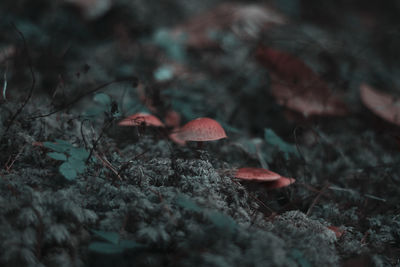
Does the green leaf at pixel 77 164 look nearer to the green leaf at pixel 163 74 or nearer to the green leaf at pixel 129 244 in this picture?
A: the green leaf at pixel 129 244

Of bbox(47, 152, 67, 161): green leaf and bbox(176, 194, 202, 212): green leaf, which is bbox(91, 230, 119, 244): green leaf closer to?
bbox(176, 194, 202, 212): green leaf

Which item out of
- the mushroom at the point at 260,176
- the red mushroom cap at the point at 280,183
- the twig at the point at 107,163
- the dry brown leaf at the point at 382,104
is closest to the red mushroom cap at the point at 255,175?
the mushroom at the point at 260,176

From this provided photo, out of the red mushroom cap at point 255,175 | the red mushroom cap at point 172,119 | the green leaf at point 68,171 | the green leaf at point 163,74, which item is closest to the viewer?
the green leaf at point 68,171

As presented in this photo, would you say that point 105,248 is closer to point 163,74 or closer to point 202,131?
point 202,131

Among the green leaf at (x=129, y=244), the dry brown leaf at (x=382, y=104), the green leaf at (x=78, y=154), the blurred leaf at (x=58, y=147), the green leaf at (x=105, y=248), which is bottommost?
the dry brown leaf at (x=382, y=104)

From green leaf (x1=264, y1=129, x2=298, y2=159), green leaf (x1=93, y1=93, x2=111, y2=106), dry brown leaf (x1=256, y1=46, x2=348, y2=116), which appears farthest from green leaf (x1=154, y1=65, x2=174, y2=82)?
green leaf (x1=264, y1=129, x2=298, y2=159)

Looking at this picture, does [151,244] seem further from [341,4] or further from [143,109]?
[341,4]

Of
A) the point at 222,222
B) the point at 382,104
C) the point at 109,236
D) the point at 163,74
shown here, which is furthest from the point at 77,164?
the point at 382,104
